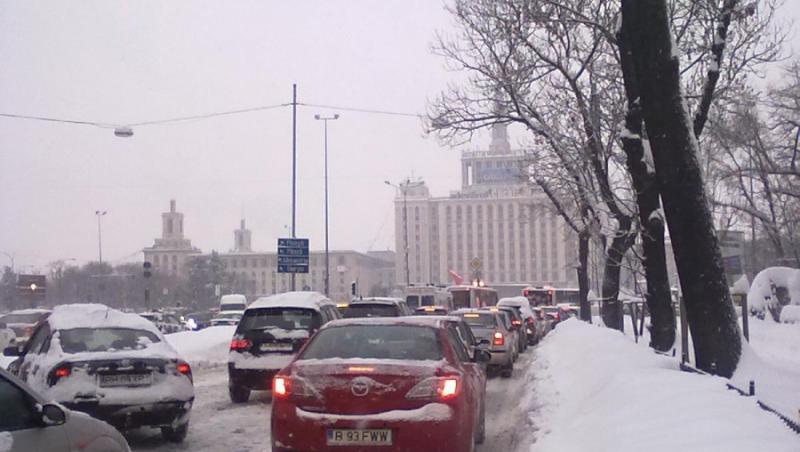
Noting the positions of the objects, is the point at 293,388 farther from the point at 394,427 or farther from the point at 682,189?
the point at 682,189

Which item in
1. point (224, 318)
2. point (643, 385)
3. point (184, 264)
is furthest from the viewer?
point (184, 264)

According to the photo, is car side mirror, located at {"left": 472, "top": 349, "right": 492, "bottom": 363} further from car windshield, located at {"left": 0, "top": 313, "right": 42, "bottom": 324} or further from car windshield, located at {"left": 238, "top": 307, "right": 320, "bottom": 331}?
car windshield, located at {"left": 0, "top": 313, "right": 42, "bottom": 324}

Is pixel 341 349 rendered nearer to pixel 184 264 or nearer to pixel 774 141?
pixel 774 141

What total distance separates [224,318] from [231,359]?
34.5 metres

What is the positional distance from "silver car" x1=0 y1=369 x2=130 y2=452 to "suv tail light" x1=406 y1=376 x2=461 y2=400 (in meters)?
2.79

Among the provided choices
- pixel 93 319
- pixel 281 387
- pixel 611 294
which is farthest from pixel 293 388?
pixel 611 294

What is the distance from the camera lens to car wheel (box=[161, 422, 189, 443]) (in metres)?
10.1

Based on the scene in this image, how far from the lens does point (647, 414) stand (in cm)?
681

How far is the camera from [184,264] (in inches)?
3607

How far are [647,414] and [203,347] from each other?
66.1ft

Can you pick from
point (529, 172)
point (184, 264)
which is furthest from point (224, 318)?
point (184, 264)

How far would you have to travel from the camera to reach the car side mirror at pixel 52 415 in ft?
17.2

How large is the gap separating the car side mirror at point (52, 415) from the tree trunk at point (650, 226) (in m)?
11.5

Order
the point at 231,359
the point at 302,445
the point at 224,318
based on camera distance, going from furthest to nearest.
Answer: the point at 224,318 → the point at 231,359 → the point at 302,445
